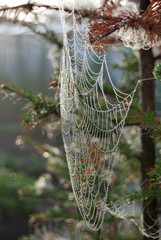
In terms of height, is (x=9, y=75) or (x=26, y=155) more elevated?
(x=9, y=75)

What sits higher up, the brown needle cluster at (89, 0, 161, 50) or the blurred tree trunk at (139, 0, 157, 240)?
the brown needle cluster at (89, 0, 161, 50)

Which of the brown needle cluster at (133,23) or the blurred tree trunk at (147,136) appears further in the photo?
the blurred tree trunk at (147,136)

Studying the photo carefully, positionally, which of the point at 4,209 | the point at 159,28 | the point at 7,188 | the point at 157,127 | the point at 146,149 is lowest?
the point at 4,209

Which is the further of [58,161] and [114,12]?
[58,161]

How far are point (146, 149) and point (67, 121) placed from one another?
0.75 feet

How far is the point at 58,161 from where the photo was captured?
4.24 feet

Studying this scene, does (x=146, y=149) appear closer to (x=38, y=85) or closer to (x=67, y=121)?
(x=67, y=121)

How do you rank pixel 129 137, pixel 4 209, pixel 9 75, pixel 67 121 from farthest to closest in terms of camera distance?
1. pixel 9 75
2. pixel 4 209
3. pixel 129 137
4. pixel 67 121

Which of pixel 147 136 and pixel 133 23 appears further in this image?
pixel 147 136

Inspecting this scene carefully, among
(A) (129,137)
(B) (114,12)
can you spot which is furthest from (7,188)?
(B) (114,12)

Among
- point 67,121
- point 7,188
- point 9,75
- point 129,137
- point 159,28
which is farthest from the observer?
point 9,75

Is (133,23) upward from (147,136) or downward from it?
upward

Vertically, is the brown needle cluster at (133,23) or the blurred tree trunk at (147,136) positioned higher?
the brown needle cluster at (133,23)

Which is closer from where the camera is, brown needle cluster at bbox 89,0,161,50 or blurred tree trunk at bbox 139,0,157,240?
brown needle cluster at bbox 89,0,161,50
